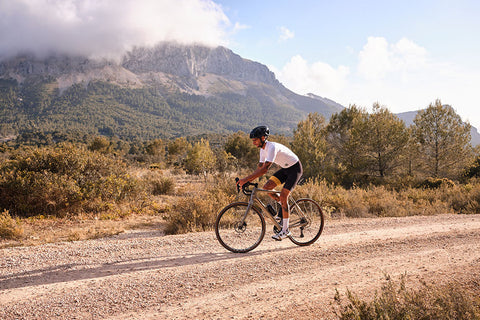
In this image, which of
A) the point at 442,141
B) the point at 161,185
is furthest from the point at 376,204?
the point at 442,141

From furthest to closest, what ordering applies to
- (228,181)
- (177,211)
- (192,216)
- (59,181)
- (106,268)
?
(228,181), (59,181), (177,211), (192,216), (106,268)

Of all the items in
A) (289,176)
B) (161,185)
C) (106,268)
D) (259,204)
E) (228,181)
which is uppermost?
(289,176)

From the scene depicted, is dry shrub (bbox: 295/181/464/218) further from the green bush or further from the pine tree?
the pine tree

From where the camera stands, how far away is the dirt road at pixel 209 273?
311 cm

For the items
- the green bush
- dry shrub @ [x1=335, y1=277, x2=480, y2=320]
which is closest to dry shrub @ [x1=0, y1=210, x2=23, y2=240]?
the green bush

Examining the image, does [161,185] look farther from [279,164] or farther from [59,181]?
[279,164]

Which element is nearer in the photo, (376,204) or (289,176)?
(289,176)

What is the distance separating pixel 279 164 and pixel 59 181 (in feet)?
23.5

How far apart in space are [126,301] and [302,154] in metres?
21.0

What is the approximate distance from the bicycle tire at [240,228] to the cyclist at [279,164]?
389 mm

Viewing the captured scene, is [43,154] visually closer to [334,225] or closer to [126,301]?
[126,301]

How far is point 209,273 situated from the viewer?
4062 millimetres

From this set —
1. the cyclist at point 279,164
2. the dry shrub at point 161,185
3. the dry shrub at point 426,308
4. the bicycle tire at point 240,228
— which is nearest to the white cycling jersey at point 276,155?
the cyclist at point 279,164

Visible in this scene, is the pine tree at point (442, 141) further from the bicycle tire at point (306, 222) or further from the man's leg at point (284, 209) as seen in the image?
the man's leg at point (284, 209)
